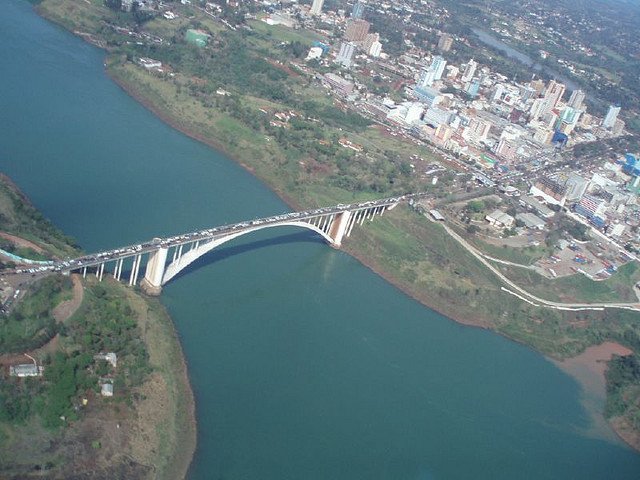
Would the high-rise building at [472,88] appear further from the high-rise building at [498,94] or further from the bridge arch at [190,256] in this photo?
the bridge arch at [190,256]

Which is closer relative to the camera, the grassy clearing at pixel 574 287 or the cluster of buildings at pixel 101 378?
the cluster of buildings at pixel 101 378

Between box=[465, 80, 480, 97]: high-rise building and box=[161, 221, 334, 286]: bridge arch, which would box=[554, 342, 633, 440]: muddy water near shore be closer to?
box=[161, 221, 334, 286]: bridge arch

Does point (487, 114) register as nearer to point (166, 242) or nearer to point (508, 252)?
point (508, 252)

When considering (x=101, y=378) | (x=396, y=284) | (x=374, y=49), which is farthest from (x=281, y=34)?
(x=101, y=378)

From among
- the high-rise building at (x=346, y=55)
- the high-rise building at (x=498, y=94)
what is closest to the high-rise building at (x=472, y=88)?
the high-rise building at (x=498, y=94)

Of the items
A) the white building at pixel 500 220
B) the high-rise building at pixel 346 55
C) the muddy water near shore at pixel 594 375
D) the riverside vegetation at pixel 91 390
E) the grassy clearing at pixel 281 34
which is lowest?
the muddy water near shore at pixel 594 375

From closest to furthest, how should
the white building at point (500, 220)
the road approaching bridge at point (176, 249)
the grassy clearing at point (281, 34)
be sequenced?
the road approaching bridge at point (176, 249), the white building at point (500, 220), the grassy clearing at point (281, 34)

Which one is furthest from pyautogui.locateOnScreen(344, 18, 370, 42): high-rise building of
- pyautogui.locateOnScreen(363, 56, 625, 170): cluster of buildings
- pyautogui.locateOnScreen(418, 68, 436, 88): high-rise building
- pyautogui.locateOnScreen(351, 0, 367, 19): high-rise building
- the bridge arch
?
the bridge arch
